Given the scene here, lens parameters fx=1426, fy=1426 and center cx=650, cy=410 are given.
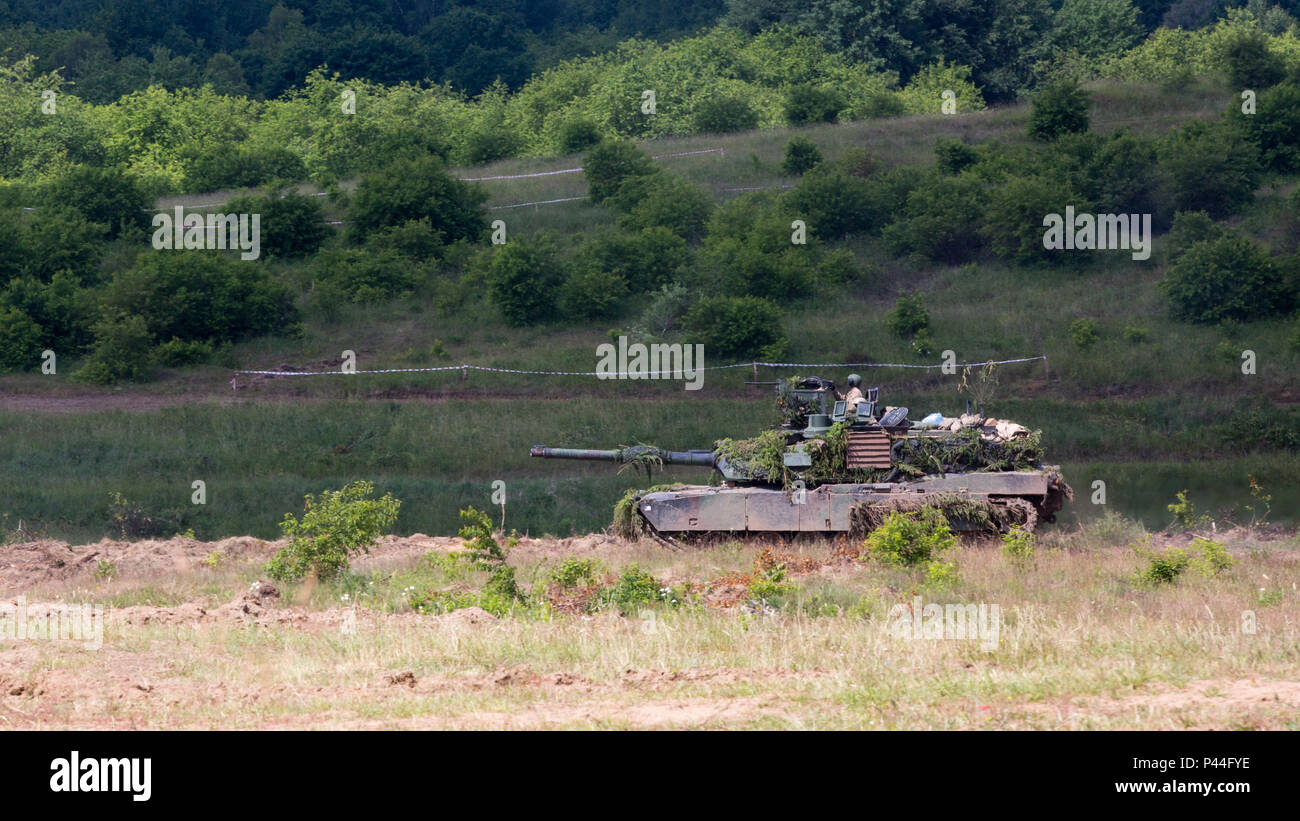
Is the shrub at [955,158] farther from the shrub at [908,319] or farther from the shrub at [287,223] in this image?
the shrub at [287,223]

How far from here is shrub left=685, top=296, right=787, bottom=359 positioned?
1341 inches

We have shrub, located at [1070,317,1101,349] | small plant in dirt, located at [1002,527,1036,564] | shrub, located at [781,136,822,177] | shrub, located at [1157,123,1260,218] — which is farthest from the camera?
shrub, located at [781,136,822,177]

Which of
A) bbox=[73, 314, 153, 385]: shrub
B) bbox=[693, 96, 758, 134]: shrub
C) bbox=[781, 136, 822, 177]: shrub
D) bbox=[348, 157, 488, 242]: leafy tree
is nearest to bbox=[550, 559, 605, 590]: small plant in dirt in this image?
bbox=[73, 314, 153, 385]: shrub

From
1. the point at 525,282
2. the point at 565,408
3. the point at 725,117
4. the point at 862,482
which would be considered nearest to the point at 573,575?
the point at 862,482

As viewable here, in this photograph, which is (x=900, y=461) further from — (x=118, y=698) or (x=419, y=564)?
(x=118, y=698)

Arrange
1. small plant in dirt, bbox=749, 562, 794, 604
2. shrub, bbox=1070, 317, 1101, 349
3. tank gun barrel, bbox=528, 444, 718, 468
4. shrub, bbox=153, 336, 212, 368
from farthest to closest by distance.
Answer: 1. shrub, bbox=153, 336, 212, 368
2. shrub, bbox=1070, 317, 1101, 349
3. tank gun barrel, bbox=528, 444, 718, 468
4. small plant in dirt, bbox=749, 562, 794, 604

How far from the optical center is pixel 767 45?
62.0m

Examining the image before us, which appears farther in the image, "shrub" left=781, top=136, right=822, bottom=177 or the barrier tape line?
"shrub" left=781, top=136, right=822, bottom=177

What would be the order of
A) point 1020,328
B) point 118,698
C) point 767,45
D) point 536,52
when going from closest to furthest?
point 118,698
point 1020,328
point 767,45
point 536,52

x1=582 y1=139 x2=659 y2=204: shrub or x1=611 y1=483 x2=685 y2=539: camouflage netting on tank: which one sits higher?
x1=582 y1=139 x2=659 y2=204: shrub

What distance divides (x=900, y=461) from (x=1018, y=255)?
20.3 m

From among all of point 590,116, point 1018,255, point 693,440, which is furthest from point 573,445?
point 590,116

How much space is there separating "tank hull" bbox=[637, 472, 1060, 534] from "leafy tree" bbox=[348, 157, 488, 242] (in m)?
22.3

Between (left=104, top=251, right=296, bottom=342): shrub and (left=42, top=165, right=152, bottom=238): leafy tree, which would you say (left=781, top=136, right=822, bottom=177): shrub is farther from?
(left=42, top=165, right=152, bottom=238): leafy tree
